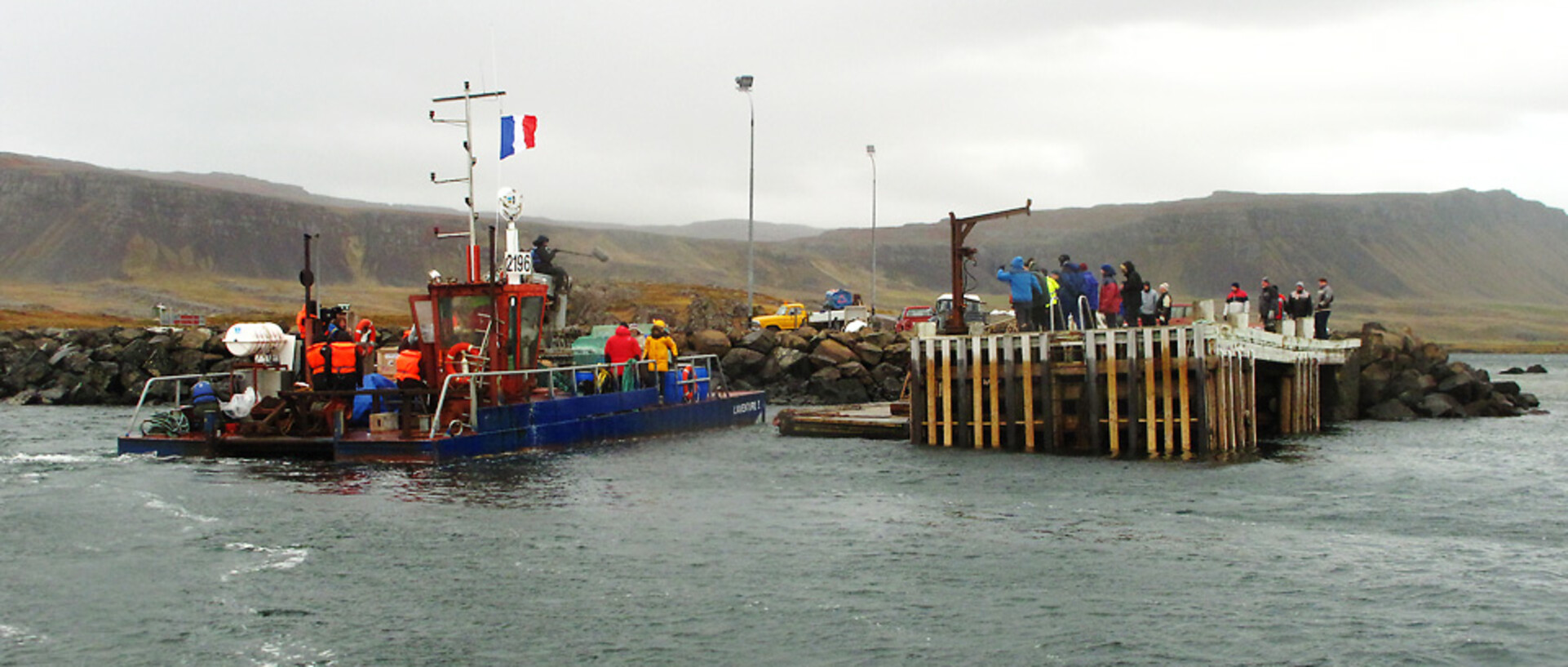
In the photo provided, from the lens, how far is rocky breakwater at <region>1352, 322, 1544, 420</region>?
39.7m

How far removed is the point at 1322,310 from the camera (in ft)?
116

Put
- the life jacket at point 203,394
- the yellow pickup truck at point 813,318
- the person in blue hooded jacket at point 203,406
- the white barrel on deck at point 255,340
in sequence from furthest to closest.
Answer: the yellow pickup truck at point 813,318 → the life jacket at point 203,394 → the white barrel on deck at point 255,340 → the person in blue hooded jacket at point 203,406

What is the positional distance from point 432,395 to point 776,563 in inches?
391

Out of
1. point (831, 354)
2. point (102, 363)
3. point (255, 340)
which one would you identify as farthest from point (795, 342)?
point (255, 340)

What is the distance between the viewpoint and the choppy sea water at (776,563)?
12102 mm

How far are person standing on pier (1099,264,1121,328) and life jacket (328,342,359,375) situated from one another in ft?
48.4

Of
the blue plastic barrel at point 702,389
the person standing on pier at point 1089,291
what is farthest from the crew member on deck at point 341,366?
the person standing on pier at point 1089,291

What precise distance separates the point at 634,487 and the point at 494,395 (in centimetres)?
435

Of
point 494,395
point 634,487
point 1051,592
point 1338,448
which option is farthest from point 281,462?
point 1338,448

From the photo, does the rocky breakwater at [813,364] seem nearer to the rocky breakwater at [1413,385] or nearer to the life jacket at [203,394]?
the rocky breakwater at [1413,385]

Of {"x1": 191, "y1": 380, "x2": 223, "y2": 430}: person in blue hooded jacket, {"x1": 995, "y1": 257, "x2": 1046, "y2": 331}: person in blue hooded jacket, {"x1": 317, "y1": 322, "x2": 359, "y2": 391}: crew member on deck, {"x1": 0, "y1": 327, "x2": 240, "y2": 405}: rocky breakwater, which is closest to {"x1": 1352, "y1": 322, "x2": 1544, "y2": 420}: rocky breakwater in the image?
{"x1": 995, "y1": 257, "x2": 1046, "y2": 331}: person in blue hooded jacket

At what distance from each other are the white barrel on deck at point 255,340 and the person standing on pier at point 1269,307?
2340 centimetres

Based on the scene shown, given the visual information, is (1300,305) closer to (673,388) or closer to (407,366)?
(673,388)

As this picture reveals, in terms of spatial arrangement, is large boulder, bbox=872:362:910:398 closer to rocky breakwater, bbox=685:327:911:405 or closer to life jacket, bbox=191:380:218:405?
rocky breakwater, bbox=685:327:911:405
